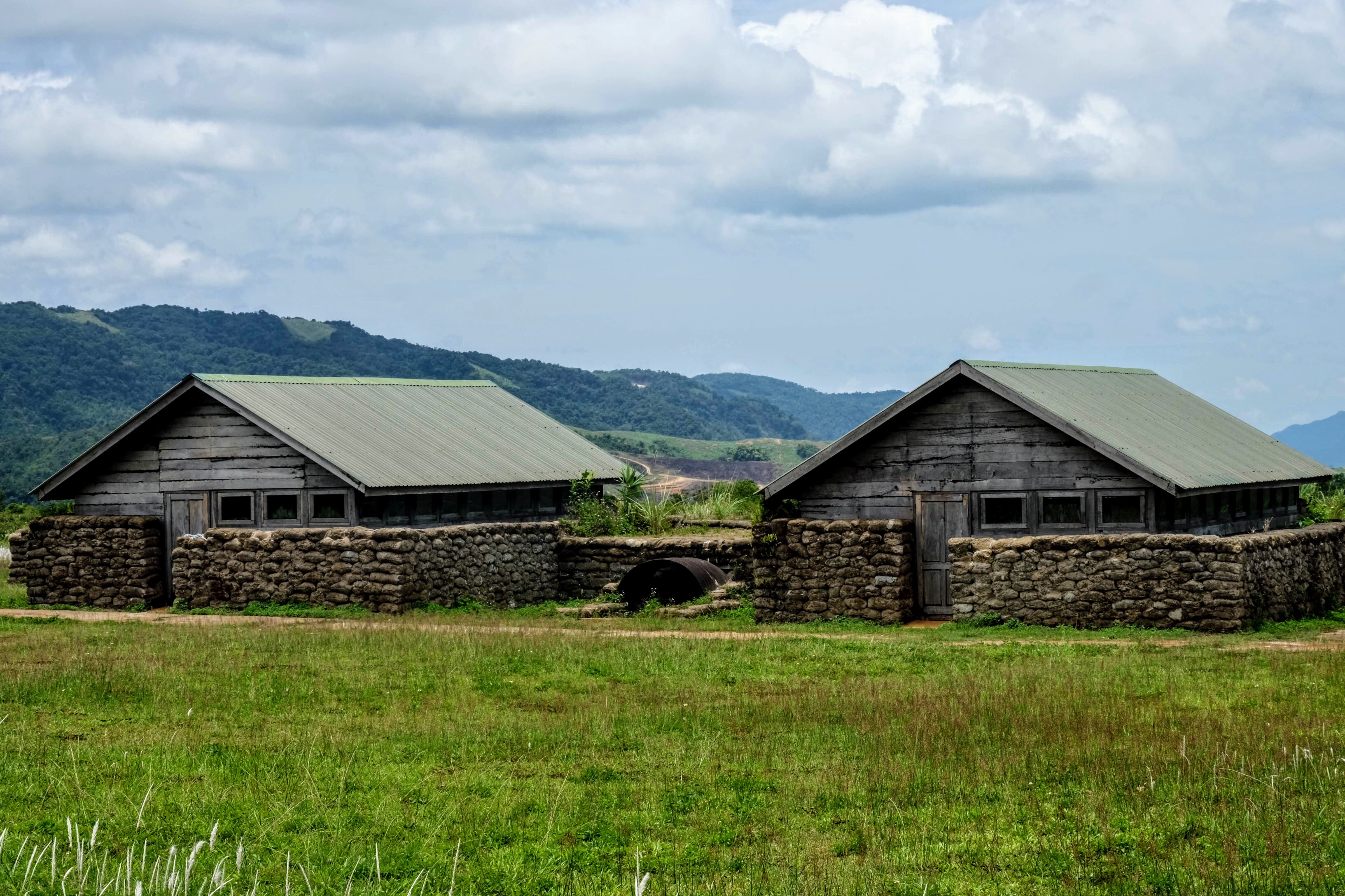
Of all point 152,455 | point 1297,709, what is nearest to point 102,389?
point 152,455

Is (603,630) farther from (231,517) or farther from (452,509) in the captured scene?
(231,517)

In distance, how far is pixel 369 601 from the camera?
31812mm

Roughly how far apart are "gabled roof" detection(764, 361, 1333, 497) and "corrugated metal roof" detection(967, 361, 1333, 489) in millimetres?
35

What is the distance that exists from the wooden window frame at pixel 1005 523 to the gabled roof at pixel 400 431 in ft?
38.2

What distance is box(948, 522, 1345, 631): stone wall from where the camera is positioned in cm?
2584

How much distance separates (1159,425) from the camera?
3219 cm

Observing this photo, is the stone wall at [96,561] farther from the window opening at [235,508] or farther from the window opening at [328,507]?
the window opening at [328,507]

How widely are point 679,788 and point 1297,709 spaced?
Answer: 7680 millimetres

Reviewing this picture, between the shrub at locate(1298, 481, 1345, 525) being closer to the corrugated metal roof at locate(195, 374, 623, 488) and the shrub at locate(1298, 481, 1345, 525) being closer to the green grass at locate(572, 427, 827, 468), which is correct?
the corrugated metal roof at locate(195, 374, 623, 488)

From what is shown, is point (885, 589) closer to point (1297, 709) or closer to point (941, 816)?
point (1297, 709)

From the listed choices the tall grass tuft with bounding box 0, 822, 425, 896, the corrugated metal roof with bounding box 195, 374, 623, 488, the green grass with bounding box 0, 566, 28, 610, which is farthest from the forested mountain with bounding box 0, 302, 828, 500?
the tall grass tuft with bounding box 0, 822, 425, 896

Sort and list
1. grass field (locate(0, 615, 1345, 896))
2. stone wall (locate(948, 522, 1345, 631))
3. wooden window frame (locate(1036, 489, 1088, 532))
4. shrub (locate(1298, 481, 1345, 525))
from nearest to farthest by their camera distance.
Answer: grass field (locate(0, 615, 1345, 896)), stone wall (locate(948, 522, 1345, 631)), wooden window frame (locate(1036, 489, 1088, 532)), shrub (locate(1298, 481, 1345, 525))

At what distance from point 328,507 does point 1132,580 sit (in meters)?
16.7

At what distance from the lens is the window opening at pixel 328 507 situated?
33.9m
